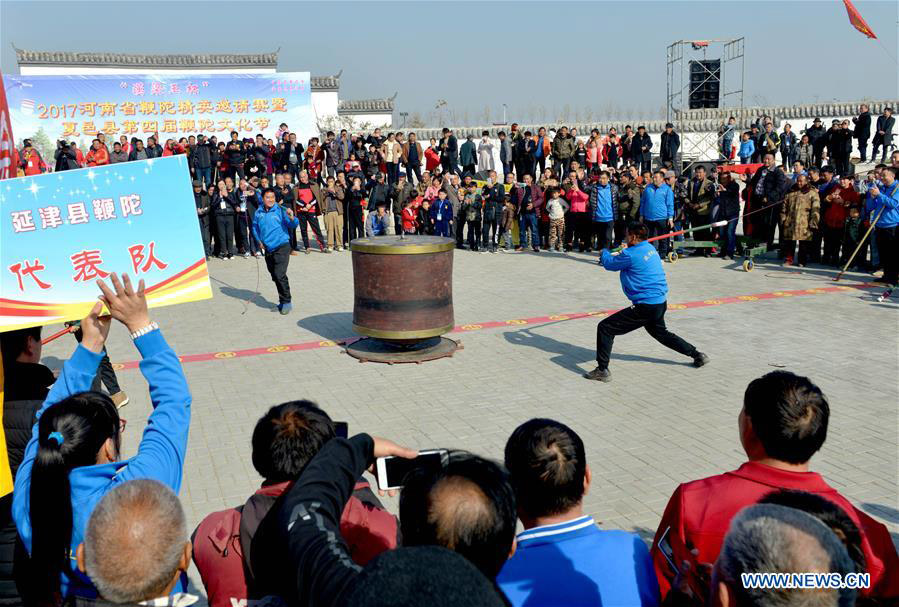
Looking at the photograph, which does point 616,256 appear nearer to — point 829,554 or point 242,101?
point 829,554

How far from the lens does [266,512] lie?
2.68 meters

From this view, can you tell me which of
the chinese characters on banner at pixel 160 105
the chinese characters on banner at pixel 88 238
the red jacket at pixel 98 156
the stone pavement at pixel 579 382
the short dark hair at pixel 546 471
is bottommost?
the stone pavement at pixel 579 382

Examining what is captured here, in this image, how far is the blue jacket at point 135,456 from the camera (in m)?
2.63

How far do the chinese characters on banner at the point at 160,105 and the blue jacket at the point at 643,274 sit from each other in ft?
70.6

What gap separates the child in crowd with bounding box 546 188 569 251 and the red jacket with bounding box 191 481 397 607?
1585cm

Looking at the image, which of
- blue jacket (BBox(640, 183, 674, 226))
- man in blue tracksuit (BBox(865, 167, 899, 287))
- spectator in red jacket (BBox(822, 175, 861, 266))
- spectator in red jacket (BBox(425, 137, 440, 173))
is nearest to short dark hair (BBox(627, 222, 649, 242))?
man in blue tracksuit (BBox(865, 167, 899, 287))

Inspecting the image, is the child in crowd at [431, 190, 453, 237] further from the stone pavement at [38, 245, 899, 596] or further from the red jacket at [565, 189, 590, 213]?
the stone pavement at [38, 245, 899, 596]

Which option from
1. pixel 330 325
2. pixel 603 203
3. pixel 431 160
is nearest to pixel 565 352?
pixel 330 325

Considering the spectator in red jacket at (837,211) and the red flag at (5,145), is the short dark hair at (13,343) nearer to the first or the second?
the red flag at (5,145)

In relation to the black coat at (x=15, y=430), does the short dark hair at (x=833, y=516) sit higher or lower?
higher

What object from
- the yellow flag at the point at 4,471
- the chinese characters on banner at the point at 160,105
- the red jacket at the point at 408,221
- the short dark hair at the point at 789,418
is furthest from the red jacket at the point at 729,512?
the chinese characters on banner at the point at 160,105

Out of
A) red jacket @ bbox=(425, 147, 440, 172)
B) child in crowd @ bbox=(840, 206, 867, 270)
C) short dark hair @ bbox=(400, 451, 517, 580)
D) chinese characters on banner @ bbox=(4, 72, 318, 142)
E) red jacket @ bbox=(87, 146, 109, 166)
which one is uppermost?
chinese characters on banner @ bbox=(4, 72, 318, 142)

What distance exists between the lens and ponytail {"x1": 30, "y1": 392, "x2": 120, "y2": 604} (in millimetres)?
2604

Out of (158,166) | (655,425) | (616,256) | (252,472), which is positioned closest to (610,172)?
(616,256)
